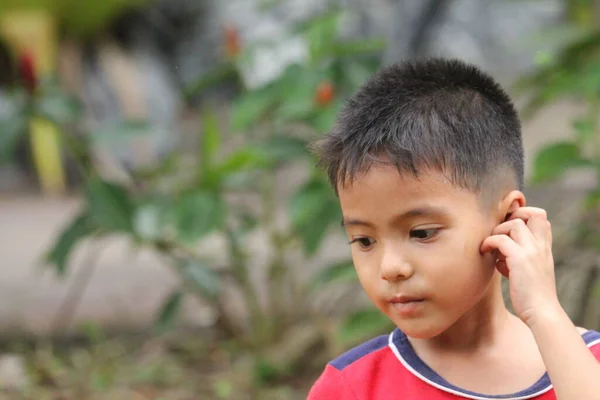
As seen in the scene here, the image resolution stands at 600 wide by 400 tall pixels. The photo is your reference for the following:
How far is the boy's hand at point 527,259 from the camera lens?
1.12m

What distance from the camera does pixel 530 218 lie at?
1193 mm

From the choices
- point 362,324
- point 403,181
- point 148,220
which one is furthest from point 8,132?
point 403,181

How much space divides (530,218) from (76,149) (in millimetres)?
2191

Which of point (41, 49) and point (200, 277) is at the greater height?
point (41, 49)

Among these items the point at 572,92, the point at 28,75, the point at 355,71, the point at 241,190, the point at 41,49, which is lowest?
the point at 572,92

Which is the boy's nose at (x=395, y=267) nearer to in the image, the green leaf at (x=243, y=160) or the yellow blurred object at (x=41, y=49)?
the green leaf at (x=243, y=160)

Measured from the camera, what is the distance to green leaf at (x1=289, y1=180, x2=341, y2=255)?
2.75m

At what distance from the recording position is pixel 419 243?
1.16 m

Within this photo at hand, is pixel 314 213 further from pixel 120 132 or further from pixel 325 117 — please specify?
pixel 120 132

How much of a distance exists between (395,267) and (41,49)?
21.5 ft

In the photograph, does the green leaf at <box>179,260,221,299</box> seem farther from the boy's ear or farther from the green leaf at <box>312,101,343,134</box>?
the boy's ear

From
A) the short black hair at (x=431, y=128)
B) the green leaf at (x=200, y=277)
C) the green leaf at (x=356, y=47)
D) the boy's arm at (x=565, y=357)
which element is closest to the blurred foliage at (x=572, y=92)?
the green leaf at (x=356, y=47)

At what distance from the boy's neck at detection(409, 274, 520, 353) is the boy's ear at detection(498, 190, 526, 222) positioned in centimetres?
11

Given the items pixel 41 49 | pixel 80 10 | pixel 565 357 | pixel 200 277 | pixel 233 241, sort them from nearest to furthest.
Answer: pixel 565 357 → pixel 200 277 → pixel 233 241 → pixel 41 49 → pixel 80 10
